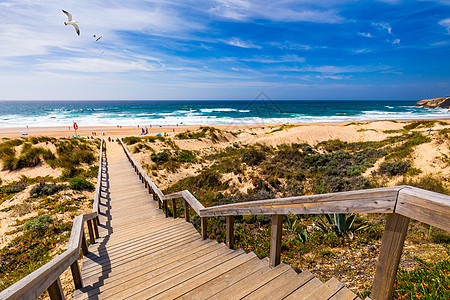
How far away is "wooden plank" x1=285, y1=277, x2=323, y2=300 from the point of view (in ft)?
6.73

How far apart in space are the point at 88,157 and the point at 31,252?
11.1 m

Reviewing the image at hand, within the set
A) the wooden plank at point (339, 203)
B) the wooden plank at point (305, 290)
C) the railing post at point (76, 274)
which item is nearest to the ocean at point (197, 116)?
the wooden plank at point (339, 203)

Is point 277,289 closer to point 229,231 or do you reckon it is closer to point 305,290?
point 305,290

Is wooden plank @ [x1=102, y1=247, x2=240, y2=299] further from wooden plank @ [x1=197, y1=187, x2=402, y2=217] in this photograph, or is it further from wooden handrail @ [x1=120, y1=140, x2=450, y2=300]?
wooden handrail @ [x1=120, y1=140, x2=450, y2=300]

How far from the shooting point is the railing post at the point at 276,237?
255 cm

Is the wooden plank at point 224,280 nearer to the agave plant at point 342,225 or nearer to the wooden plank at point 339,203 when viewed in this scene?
the wooden plank at point 339,203

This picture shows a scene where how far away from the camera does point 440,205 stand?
1.09 meters

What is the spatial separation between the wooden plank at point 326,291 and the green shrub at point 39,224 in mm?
8406

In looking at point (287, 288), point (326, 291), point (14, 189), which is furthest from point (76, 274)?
point (14, 189)

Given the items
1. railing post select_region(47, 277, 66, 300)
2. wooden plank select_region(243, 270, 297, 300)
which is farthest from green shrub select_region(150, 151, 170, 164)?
wooden plank select_region(243, 270, 297, 300)

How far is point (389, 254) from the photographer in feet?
4.68

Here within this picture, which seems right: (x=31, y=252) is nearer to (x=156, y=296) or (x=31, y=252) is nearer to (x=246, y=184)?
(x=156, y=296)

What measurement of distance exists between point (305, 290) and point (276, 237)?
2.05ft

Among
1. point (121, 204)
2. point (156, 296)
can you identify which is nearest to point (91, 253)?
point (156, 296)
